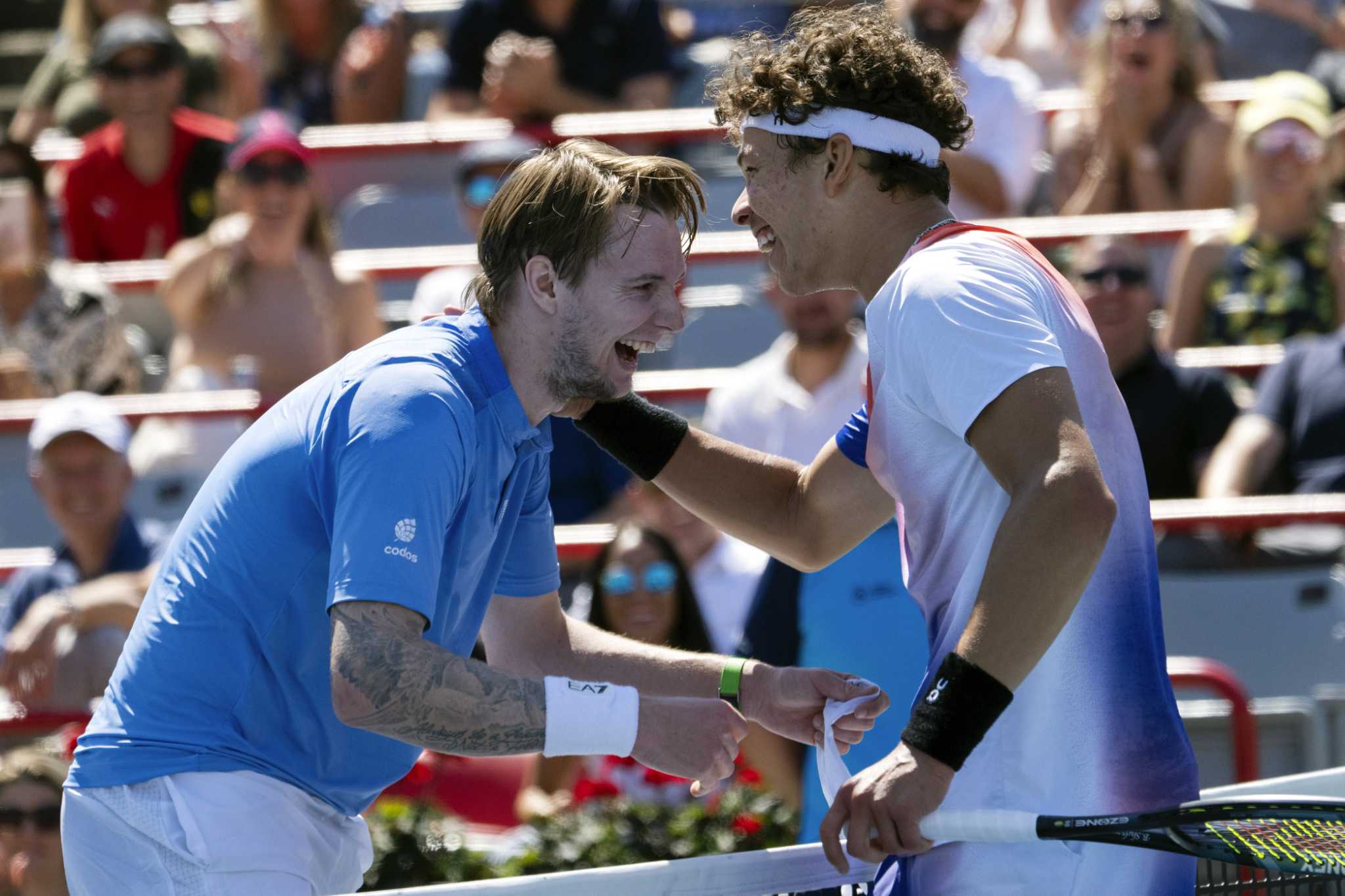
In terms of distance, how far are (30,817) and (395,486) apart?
2.32 meters

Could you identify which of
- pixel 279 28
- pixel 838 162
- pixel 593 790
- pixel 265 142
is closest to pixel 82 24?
pixel 279 28

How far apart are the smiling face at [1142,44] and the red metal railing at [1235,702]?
8.82 ft

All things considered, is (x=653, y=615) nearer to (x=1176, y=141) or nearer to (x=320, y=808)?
(x=320, y=808)

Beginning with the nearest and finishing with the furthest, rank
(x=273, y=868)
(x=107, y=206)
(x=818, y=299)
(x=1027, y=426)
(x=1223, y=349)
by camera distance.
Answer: (x=1027, y=426)
(x=273, y=868)
(x=818, y=299)
(x=1223, y=349)
(x=107, y=206)

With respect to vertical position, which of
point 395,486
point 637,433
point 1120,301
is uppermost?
point 395,486

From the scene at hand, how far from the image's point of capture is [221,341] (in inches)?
247

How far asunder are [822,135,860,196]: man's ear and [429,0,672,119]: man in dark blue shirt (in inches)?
184

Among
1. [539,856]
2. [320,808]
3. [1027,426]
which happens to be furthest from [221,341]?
[1027,426]

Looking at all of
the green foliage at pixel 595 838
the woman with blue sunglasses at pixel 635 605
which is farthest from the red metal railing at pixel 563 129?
the green foliage at pixel 595 838

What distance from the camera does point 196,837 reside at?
2.30m

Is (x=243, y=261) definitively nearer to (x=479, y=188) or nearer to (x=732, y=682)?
(x=479, y=188)

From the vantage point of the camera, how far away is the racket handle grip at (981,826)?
2168mm

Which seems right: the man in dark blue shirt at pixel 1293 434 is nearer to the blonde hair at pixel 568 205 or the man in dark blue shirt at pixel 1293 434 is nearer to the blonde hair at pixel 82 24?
the blonde hair at pixel 568 205

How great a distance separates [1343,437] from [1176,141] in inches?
62.1
